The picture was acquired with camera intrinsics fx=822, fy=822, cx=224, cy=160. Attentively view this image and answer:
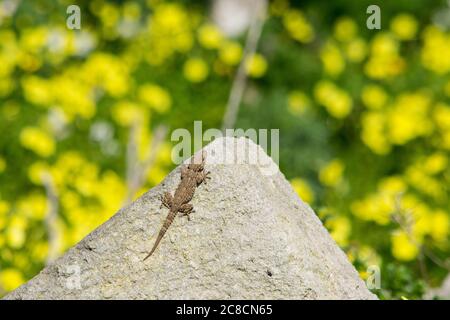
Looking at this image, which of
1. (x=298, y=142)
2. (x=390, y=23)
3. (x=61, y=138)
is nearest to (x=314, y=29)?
(x=390, y=23)

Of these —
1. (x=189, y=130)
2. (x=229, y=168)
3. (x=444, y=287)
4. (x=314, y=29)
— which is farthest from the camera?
(x=314, y=29)

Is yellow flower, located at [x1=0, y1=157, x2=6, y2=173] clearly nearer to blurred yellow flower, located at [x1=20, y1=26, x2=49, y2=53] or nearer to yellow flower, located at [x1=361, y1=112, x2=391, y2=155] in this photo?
blurred yellow flower, located at [x1=20, y1=26, x2=49, y2=53]

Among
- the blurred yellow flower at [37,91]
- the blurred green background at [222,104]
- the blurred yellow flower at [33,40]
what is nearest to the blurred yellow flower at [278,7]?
the blurred green background at [222,104]

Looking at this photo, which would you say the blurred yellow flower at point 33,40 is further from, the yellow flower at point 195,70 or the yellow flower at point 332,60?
the yellow flower at point 332,60

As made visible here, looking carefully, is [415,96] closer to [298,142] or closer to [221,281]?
[298,142]
